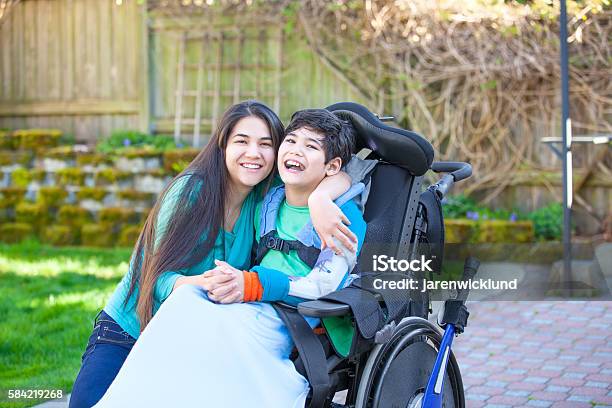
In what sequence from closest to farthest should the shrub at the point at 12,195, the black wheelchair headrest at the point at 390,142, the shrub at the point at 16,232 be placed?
the black wheelchair headrest at the point at 390,142 < the shrub at the point at 16,232 < the shrub at the point at 12,195

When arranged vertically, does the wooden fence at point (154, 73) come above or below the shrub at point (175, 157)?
above

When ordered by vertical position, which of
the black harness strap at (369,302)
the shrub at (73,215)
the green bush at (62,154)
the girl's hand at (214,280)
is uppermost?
the girl's hand at (214,280)

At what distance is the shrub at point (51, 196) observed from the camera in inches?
333

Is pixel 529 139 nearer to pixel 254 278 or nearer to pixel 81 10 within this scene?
pixel 81 10

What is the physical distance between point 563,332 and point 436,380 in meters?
2.62

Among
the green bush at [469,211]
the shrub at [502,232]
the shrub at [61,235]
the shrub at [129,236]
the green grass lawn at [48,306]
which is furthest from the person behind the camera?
the shrub at [61,235]

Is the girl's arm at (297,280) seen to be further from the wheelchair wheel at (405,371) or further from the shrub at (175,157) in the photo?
the shrub at (175,157)

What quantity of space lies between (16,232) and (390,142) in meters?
6.23

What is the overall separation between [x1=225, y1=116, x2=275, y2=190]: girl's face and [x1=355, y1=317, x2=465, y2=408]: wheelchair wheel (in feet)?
2.33

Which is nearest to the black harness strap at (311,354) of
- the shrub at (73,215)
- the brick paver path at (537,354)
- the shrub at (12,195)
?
the brick paver path at (537,354)

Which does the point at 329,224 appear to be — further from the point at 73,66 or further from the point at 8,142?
the point at 73,66

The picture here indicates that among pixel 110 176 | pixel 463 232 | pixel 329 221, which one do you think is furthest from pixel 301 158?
pixel 110 176

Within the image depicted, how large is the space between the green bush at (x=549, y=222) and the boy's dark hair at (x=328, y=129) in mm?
4608

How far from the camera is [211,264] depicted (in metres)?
2.97
